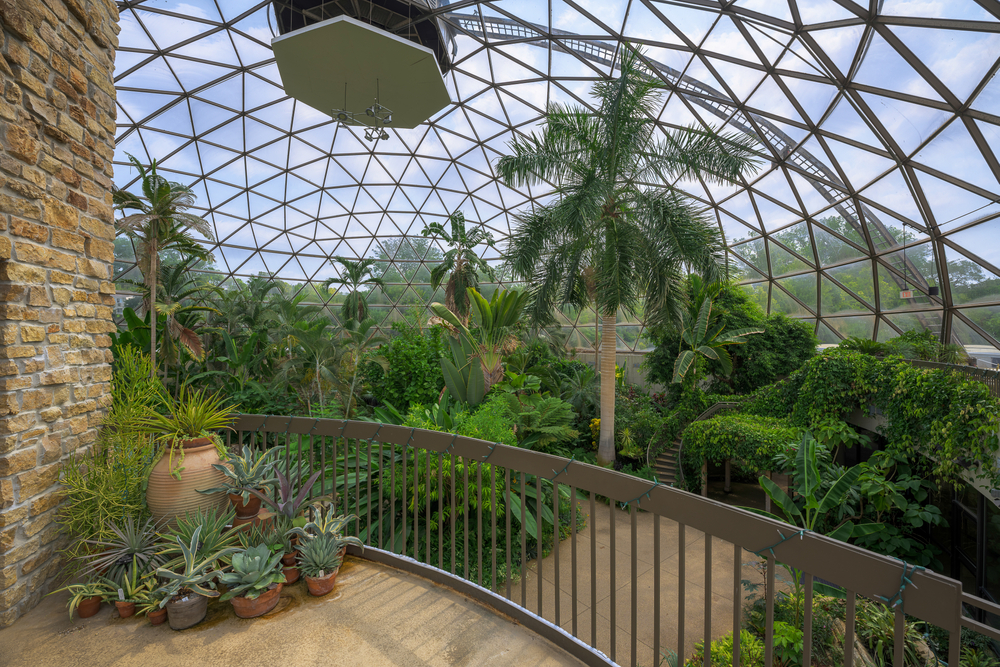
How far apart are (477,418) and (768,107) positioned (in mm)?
10981

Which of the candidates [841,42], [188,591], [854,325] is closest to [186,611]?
[188,591]

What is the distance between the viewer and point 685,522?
2.18 meters

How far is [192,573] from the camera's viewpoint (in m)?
2.96

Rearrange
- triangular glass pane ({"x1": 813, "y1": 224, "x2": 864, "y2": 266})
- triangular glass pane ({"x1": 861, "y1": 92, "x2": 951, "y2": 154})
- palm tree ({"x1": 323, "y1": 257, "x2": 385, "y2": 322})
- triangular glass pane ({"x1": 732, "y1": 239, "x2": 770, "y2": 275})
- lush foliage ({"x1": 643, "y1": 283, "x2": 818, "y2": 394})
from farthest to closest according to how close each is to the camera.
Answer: palm tree ({"x1": 323, "y1": 257, "x2": 385, "y2": 322}) < triangular glass pane ({"x1": 732, "y1": 239, "x2": 770, "y2": 275}) < lush foliage ({"x1": 643, "y1": 283, "x2": 818, "y2": 394}) < triangular glass pane ({"x1": 813, "y1": 224, "x2": 864, "y2": 266}) < triangular glass pane ({"x1": 861, "y1": 92, "x2": 951, "y2": 154})

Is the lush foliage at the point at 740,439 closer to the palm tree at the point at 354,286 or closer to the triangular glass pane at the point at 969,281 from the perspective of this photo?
the triangular glass pane at the point at 969,281

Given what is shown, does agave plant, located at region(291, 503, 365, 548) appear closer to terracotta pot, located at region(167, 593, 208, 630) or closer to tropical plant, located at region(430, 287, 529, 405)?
terracotta pot, located at region(167, 593, 208, 630)

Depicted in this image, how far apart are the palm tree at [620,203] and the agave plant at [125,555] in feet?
28.0

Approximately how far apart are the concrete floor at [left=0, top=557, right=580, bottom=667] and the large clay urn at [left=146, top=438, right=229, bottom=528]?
69 centimetres

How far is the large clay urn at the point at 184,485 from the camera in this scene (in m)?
3.49

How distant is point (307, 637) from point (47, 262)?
3209 mm

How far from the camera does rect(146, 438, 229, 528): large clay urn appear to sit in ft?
11.5

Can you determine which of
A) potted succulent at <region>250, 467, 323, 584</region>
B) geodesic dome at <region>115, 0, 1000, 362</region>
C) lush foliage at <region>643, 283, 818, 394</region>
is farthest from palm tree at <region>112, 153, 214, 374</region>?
lush foliage at <region>643, 283, 818, 394</region>

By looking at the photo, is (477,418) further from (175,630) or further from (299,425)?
(175,630)

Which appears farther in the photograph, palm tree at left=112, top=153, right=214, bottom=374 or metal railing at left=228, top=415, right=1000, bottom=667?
palm tree at left=112, top=153, right=214, bottom=374
